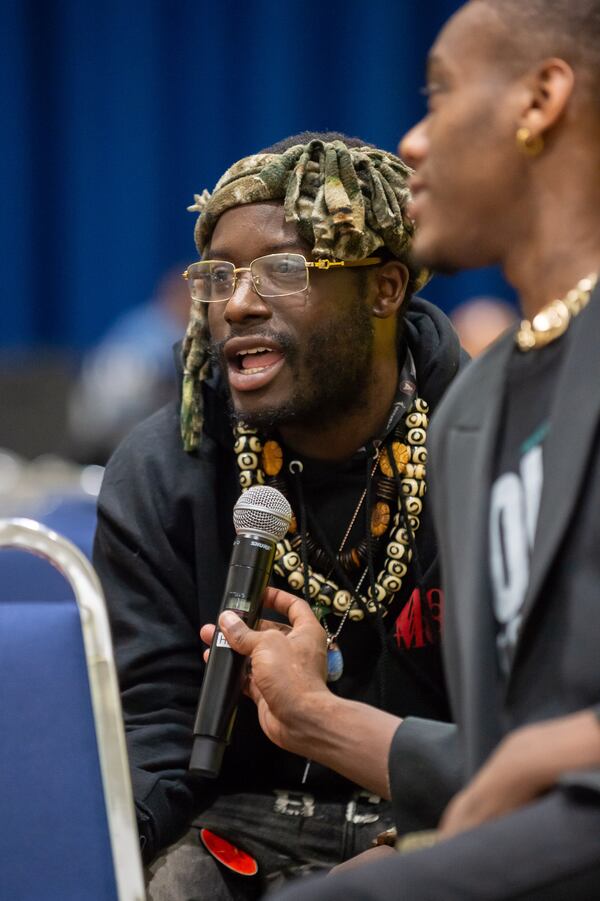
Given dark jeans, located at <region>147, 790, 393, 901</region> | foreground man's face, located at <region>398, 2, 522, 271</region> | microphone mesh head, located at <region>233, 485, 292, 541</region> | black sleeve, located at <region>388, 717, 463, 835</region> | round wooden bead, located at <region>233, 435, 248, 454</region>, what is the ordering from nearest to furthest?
foreground man's face, located at <region>398, 2, 522, 271</region>, black sleeve, located at <region>388, 717, 463, 835</region>, microphone mesh head, located at <region>233, 485, 292, 541</region>, dark jeans, located at <region>147, 790, 393, 901</region>, round wooden bead, located at <region>233, 435, 248, 454</region>

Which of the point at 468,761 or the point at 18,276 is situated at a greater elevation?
the point at 468,761

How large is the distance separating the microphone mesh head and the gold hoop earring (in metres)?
0.75

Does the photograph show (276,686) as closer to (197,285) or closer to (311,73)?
(197,285)

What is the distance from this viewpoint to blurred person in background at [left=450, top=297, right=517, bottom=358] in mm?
6547

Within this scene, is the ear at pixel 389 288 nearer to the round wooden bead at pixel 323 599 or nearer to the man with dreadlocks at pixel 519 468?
the round wooden bead at pixel 323 599

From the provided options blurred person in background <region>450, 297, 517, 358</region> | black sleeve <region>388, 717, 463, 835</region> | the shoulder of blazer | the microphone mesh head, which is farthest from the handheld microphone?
blurred person in background <region>450, 297, 517, 358</region>

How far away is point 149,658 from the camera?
2391 mm

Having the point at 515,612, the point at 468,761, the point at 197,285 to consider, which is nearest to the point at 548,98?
the point at 515,612

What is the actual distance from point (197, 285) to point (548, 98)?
1.11 meters

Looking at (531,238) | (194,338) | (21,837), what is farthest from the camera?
(194,338)

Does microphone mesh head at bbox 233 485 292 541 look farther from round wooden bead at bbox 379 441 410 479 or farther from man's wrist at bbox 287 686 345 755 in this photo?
round wooden bead at bbox 379 441 410 479

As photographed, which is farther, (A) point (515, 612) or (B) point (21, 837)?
(B) point (21, 837)

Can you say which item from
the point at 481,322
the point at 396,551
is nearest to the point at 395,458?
the point at 396,551

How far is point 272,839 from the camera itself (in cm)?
233
